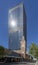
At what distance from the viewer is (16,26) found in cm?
11306

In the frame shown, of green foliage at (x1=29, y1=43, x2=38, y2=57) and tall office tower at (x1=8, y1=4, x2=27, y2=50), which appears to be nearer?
green foliage at (x1=29, y1=43, x2=38, y2=57)

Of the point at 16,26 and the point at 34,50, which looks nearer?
the point at 34,50

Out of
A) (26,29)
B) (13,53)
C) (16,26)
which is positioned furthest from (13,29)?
(13,53)

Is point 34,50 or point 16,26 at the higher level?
point 16,26

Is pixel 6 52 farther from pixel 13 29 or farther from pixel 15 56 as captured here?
pixel 13 29

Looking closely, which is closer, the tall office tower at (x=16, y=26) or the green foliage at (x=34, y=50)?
the green foliage at (x=34, y=50)

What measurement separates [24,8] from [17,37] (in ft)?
119

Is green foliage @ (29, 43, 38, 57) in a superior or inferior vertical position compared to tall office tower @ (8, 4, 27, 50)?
inferior

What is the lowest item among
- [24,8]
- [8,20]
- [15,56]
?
[15,56]

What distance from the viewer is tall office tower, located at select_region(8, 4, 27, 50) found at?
333 ft

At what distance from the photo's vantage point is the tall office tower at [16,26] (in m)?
101

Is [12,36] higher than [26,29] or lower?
lower

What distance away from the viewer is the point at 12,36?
103500 mm

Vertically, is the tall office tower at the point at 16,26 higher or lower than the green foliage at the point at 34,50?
higher
